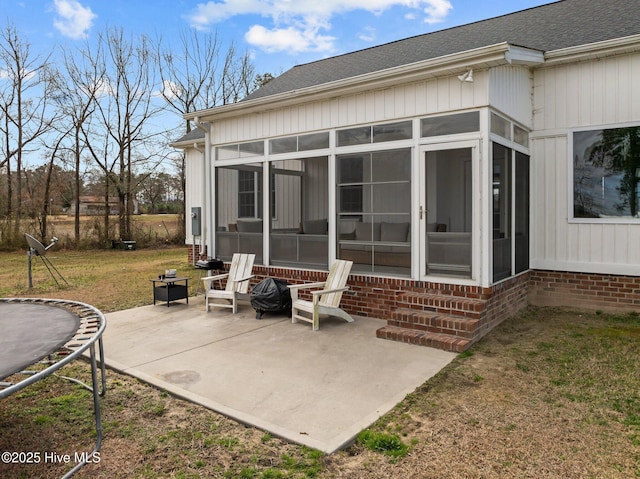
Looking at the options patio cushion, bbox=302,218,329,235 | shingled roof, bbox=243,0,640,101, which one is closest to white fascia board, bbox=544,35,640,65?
shingled roof, bbox=243,0,640,101

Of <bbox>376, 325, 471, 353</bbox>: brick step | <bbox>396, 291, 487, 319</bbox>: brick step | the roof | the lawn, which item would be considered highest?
the roof

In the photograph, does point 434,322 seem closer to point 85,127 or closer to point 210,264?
point 210,264

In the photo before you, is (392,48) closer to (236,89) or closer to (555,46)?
(555,46)

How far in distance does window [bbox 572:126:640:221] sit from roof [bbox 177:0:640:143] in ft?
4.14

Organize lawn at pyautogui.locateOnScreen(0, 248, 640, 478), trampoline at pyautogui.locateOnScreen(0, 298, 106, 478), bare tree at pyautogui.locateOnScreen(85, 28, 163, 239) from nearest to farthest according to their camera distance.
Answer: trampoline at pyautogui.locateOnScreen(0, 298, 106, 478) → lawn at pyautogui.locateOnScreen(0, 248, 640, 478) → bare tree at pyautogui.locateOnScreen(85, 28, 163, 239)

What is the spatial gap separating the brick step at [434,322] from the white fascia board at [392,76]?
9.28 feet

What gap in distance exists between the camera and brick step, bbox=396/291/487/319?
5070mm

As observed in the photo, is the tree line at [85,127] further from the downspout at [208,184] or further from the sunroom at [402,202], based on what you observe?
the sunroom at [402,202]

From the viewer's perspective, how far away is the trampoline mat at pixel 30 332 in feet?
7.96

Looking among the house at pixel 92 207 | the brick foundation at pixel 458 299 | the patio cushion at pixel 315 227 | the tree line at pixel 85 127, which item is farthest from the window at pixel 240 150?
the house at pixel 92 207

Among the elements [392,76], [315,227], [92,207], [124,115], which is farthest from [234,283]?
[124,115]

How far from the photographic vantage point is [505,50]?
4750 millimetres

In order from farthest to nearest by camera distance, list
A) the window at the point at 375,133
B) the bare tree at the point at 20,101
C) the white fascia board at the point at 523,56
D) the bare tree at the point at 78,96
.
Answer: the bare tree at the point at 78,96, the bare tree at the point at 20,101, the window at the point at 375,133, the white fascia board at the point at 523,56

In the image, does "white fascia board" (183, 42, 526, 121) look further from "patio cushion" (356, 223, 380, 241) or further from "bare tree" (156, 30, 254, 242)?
"bare tree" (156, 30, 254, 242)
